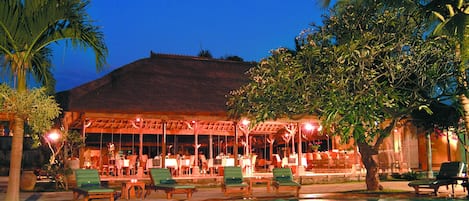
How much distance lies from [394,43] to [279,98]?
2.41m

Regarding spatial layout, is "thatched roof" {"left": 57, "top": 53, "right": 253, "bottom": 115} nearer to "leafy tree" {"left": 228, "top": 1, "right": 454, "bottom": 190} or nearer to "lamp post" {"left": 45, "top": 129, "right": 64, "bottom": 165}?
"lamp post" {"left": 45, "top": 129, "right": 64, "bottom": 165}

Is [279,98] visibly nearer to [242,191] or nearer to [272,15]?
[242,191]

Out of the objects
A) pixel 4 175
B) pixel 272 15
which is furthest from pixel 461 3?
pixel 272 15

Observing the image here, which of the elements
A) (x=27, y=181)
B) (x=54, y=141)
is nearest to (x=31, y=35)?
(x=54, y=141)

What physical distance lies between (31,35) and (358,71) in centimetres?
551

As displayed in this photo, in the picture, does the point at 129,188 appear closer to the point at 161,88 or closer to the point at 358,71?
the point at 161,88

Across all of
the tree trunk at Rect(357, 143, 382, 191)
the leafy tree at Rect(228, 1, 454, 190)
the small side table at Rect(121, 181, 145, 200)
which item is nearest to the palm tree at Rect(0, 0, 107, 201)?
the small side table at Rect(121, 181, 145, 200)

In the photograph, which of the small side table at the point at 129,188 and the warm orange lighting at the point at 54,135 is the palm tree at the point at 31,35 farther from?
the warm orange lighting at the point at 54,135

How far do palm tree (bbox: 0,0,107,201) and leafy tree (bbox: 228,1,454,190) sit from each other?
3.53 m

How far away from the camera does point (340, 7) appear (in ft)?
32.5

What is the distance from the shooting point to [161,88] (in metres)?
15.6

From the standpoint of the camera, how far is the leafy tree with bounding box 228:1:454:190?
852 centimetres

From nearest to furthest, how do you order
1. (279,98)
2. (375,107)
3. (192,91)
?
1. (375,107)
2. (279,98)
3. (192,91)

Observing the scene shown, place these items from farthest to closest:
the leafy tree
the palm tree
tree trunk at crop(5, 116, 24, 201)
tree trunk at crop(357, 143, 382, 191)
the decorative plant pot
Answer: the decorative plant pot
tree trunk at crop(357, 143, 382, 191)
the leafy tree
the palm tree
tree trunk at crop(5, 116, 24, 201)
